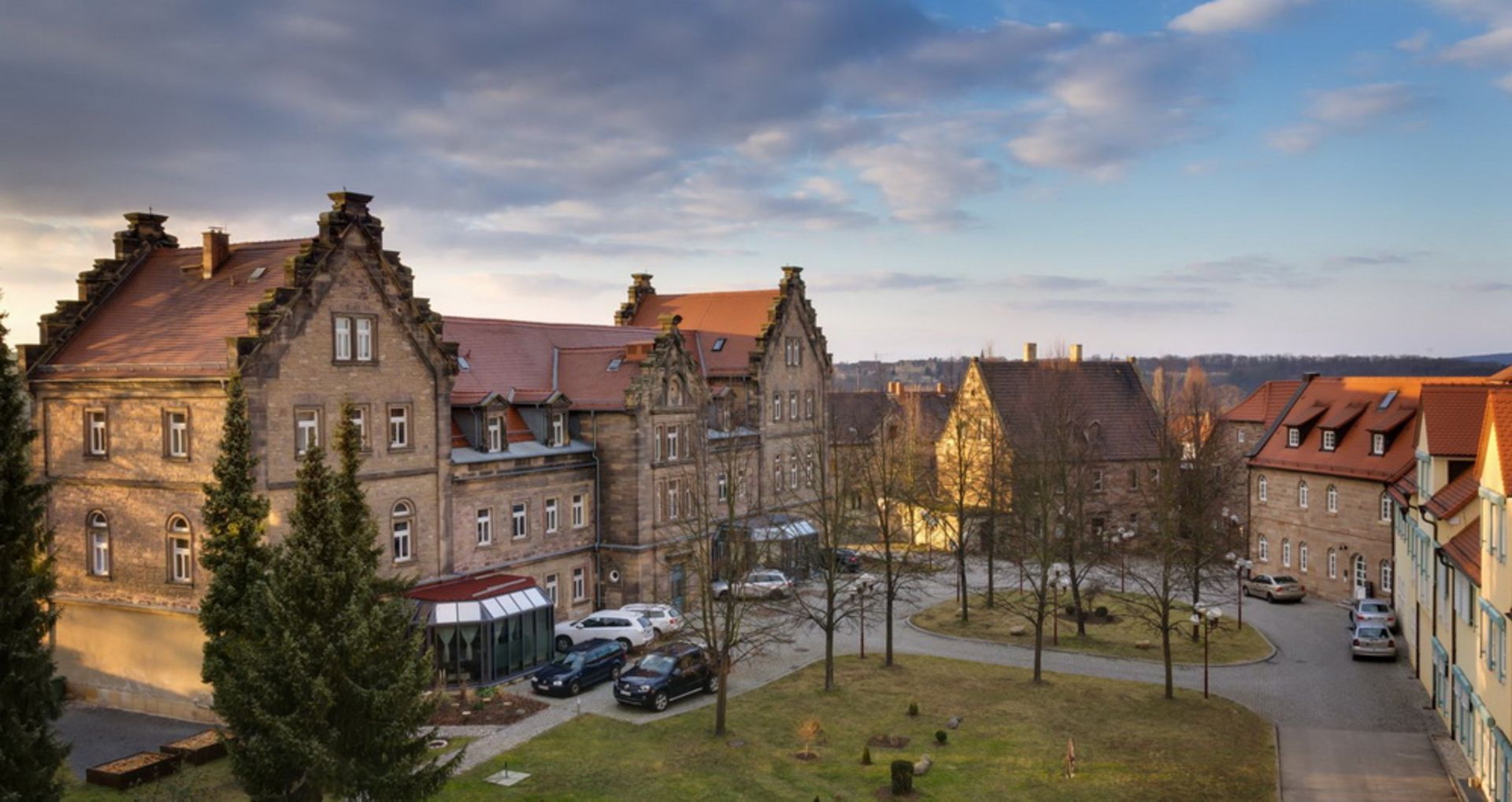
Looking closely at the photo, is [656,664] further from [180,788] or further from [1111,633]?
[1111,633]

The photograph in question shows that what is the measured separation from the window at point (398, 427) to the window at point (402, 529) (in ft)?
6.69

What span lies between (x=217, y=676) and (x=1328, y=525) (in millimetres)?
48650

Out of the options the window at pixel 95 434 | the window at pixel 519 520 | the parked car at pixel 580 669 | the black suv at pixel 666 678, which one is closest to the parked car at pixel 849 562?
the window at pixel 519 520

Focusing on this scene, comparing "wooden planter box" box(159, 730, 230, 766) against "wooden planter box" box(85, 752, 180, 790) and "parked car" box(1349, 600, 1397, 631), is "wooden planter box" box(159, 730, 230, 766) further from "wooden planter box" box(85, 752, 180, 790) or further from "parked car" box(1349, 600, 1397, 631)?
"parked car" box(1349, 600, 1397, 631)

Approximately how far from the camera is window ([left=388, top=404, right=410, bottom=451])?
35938 millimetres

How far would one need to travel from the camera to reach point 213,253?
1425 inches

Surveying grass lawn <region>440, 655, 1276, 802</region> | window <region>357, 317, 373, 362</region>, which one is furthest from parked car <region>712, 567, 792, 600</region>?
window <region>357, 317, 373, 362</region>

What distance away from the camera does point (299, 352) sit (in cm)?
3266

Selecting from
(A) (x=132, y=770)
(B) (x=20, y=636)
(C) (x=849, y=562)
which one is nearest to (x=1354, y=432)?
(C) (x=849, y=562)

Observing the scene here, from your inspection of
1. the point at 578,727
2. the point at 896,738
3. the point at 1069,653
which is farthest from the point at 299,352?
the point at 1069,653

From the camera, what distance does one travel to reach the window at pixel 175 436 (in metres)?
32.4

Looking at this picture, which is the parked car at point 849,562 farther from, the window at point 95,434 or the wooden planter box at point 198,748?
the window at point 95,434

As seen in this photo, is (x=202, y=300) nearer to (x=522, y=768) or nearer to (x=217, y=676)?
(x=217, y=676)

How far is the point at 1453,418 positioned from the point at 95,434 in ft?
144
